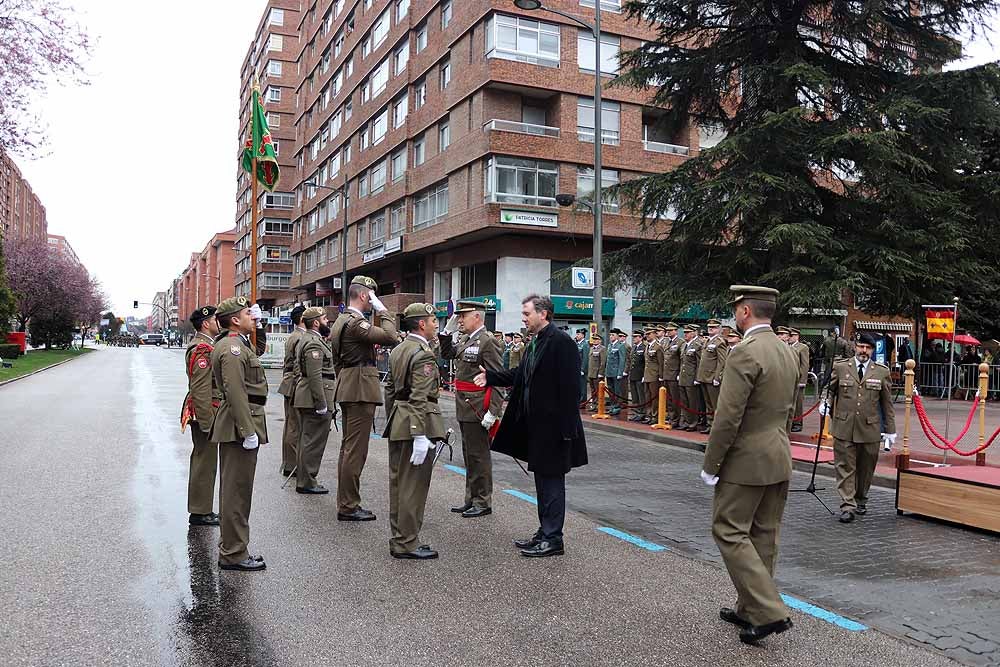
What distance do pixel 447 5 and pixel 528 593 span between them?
3588 centimetres

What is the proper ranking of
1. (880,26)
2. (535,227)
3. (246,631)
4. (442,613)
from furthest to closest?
1. (535,227)
2. (880,26)
3. (442,613)
4. (246,631)

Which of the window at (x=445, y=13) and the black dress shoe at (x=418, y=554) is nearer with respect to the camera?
the black dress shoe at (x=418, y=554)

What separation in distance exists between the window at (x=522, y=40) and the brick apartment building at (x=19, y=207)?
9508cm

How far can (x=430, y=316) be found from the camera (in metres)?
6.21

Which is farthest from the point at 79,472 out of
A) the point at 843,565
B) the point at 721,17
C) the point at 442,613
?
the point at 721,17

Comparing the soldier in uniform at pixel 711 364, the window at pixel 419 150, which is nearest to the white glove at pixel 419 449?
the soldier in uniform at pixel 711 364

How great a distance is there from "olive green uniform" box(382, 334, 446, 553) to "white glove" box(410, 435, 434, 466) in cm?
5

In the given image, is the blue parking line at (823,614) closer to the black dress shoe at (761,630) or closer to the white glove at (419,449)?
the black dress shoe at (761,630)

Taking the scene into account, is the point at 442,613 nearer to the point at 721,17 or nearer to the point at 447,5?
the point at 721,17

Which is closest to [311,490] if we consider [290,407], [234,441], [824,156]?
[290,407]

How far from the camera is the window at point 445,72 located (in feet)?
117

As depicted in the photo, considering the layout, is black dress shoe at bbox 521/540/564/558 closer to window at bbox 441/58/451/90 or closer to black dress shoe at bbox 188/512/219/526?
black dress shoe at bbox 188/512/219/526

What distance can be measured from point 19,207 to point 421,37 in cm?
12898

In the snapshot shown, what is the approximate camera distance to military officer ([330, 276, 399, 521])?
6.82 meters
